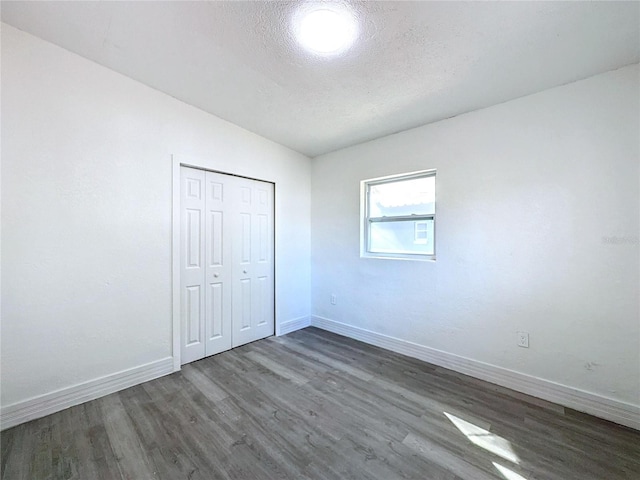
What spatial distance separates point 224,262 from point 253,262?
0.38 meters

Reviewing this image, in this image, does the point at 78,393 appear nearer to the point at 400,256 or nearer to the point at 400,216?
the point at 400,256

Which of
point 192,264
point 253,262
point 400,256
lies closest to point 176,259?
point 192,264

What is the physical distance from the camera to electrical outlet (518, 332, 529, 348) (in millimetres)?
2158

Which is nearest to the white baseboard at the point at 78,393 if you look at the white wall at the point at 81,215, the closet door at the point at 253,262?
the white wall at the point at 81,215

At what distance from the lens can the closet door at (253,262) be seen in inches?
120

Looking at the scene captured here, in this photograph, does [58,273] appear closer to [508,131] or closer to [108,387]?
[108,387]

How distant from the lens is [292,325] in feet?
11.7

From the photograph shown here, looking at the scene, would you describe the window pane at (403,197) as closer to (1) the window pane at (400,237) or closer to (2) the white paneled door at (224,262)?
(1) the window pane at (400,237)

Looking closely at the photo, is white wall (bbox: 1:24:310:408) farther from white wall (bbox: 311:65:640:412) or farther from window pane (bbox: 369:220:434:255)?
white wall (bbox: 311:65:640:412)

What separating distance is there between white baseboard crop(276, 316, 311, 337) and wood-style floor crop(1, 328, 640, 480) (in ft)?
3.34

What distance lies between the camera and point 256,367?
2566 millimetres

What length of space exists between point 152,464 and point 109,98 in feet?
8.47

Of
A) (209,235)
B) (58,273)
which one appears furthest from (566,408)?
(58,273)

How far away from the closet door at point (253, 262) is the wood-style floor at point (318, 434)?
816mm
